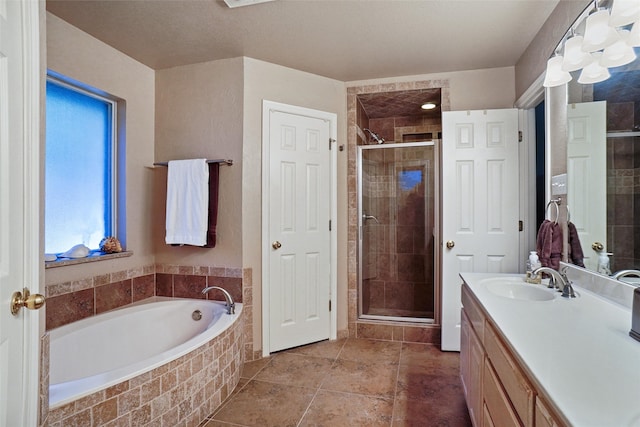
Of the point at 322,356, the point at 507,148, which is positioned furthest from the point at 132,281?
the point at 507,148

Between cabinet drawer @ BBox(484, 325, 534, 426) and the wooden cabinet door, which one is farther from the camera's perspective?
cabinet drawer @ BBox(484, 325, 534, 426)

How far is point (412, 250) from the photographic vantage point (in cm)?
350

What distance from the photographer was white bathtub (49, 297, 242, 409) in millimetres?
1544

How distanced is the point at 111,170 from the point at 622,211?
125 inches

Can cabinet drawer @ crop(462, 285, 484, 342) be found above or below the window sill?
below

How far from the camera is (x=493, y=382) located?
1.26 metres

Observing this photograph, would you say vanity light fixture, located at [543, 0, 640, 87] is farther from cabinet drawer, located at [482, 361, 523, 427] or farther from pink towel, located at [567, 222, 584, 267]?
cabinet drawer, located at [482, 361, 523, 427]

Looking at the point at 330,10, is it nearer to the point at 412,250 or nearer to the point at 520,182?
the point at 520,182

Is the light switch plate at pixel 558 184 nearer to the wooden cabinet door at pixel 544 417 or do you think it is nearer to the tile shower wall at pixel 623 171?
the tile shower wall at pixel 623 171

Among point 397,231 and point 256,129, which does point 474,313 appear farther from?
point 256,129

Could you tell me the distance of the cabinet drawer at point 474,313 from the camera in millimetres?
1490

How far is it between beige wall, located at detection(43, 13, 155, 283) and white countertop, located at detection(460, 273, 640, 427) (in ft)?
8.19

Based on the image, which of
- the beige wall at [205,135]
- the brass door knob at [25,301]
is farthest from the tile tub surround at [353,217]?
the brass door knob at [25,301]

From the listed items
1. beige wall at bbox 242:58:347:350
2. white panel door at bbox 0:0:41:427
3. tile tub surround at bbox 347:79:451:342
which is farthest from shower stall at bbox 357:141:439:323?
white panel door at bbox 0:0:41:427
